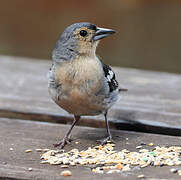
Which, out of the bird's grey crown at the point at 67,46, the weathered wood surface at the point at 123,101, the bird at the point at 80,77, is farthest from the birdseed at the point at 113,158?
the bird's grey crown at the point at 67,46

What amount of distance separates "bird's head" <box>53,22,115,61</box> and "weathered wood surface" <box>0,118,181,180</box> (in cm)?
57

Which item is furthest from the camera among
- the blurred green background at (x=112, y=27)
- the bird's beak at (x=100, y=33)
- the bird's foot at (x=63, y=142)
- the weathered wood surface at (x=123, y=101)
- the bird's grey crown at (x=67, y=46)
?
the blurred green background at (x=112, y=27)

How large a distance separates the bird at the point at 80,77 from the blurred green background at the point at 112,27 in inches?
177

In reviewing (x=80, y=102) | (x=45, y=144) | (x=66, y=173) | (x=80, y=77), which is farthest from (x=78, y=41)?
(x=66, y=173)

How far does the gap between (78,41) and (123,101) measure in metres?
0.96

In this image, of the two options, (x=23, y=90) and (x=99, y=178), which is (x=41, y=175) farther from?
(x=23, y=90)

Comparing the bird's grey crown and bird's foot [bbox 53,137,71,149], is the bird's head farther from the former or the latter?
bird's foot [bbox 53,137,71,149]

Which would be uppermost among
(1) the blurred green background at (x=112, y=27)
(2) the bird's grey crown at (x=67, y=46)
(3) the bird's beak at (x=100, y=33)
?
(3) the bird's beak at (x=100, y=33)

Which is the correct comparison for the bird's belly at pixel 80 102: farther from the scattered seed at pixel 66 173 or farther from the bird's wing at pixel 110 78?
the scattered seed at pixel 66 173

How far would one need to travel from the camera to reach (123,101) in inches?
180

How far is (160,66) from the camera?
29.1ft

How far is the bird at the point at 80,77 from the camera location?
364cm

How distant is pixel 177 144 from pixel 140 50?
555 centimetres

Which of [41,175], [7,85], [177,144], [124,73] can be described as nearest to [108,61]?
[124,73]
